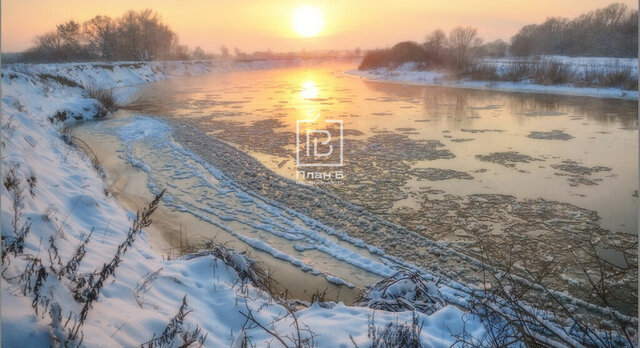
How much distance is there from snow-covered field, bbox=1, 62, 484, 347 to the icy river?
0.96 metres

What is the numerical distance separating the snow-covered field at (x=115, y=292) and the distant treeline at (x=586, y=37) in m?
49.7

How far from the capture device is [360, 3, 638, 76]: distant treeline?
37753 millimetres

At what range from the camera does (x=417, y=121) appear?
15.1 meters

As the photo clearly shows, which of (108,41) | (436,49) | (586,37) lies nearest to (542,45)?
(586,37)

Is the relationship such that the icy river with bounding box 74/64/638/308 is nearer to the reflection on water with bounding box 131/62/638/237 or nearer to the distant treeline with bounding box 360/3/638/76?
the reflection on water with bounding box 131/62/638/237

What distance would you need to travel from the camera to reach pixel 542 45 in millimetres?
52500

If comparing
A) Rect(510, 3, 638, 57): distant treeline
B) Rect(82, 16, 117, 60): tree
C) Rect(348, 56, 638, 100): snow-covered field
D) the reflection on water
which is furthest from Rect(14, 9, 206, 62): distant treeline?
Rect(510, 3, 638, 57): distant treeline

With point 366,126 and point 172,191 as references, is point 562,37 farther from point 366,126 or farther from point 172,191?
point 172,191

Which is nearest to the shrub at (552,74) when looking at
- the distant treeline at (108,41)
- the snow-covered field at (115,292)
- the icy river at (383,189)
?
the icy river at (383,189)

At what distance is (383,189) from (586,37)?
2175 inches

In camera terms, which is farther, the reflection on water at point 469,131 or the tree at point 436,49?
the tree at point 436,49

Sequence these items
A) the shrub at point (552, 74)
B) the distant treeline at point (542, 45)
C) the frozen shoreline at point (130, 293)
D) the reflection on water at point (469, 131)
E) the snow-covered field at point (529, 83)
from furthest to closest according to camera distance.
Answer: the distant treeline at point (542, 45) < the shrub at point (552, 74) < the snow-covered field at point (529, 83) < the reflection on water at point (469, 131) < the frozen shoreline at point (130, 293)

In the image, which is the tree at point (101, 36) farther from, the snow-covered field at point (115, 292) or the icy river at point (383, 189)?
the snow-covered field at point (115, 292)

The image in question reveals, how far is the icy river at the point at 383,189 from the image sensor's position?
5438 mm
